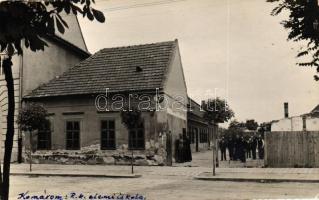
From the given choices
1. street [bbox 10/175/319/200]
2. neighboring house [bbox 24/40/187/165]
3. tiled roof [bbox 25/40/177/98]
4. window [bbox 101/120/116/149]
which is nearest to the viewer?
street [bbox 10/175/319/200]

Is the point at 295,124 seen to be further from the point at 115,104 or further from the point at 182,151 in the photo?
the point at 115,104

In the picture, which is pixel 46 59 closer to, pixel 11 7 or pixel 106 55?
pixel 106 55

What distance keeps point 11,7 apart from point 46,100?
880 inches

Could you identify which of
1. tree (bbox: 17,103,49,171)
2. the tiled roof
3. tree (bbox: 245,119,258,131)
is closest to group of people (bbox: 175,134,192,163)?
the tiled roof

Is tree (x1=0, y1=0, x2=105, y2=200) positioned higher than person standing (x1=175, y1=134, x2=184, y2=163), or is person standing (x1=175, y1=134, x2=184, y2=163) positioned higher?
tree (x1=0, y1=0, x2=105, y2=200)

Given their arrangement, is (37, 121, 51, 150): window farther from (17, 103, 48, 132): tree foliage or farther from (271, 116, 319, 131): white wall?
(271, 116, 319, 131): white wall

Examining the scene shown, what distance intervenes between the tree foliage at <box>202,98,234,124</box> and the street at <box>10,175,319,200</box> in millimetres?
4829

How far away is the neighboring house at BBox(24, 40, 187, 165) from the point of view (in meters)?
22.2

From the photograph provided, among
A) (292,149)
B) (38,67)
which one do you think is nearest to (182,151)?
(292,149)

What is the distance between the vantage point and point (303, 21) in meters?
6.69

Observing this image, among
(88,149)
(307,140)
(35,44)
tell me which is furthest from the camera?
(88,149)

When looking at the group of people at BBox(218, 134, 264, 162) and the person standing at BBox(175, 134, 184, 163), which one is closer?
the group of people at BBox(218, 134, 264, 162)

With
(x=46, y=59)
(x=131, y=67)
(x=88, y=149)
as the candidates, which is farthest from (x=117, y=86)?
(x=46, y=59)

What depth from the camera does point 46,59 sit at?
26312 mm
